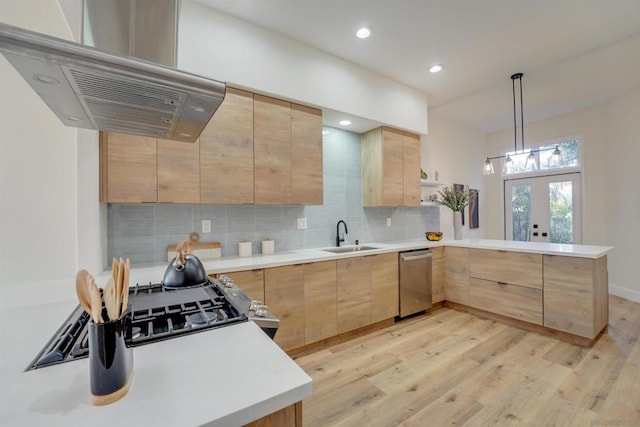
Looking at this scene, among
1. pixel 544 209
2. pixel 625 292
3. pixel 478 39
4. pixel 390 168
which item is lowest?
pixel 625 292

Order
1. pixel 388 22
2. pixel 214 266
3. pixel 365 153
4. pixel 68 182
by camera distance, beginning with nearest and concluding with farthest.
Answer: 1. pixel 68 182
2. pixel 214 266
3. pixel 388 22
4. pixel 365 153

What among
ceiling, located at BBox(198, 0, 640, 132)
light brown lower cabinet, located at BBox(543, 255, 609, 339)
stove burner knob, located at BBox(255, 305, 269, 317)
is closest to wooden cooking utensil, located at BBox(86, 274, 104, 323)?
stove burner knob, located at BBox(255, 305, 269, 317)

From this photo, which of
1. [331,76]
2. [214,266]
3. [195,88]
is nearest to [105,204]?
[214,266]

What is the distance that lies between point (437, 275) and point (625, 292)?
2.90 m

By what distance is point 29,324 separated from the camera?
1.01 metres

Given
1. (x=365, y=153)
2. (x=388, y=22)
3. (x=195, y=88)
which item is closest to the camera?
(x=195, y=88)

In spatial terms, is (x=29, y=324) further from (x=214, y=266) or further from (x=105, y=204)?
(x=105, y=204)

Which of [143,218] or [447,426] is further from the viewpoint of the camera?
[143,218]

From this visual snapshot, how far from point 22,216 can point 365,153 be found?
126 inches

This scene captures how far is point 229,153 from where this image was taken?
233cm

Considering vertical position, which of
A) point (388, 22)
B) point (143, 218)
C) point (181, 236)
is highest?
point (388, 22)

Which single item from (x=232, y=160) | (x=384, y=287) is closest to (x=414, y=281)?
(x=384, y=287)

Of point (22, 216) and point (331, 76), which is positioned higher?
point (331, 76)

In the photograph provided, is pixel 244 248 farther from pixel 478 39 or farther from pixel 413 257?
pixel 478 39
